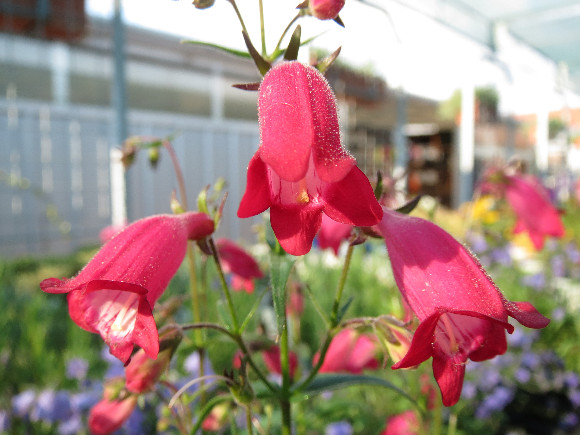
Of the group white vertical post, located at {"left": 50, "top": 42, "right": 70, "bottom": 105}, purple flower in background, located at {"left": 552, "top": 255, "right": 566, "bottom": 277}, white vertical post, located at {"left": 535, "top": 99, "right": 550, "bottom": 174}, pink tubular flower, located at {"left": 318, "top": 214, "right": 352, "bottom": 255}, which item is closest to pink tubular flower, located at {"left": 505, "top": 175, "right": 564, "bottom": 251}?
pink tubular flower, located at {"left": 318, "top": 214, "right": 352, "bottom": 255}

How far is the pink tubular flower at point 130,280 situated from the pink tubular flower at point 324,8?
0.17m

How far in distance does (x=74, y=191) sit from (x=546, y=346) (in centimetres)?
323

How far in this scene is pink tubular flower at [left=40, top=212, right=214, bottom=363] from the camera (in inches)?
11.4

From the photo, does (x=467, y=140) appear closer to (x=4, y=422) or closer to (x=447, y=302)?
(x=4, y=422)

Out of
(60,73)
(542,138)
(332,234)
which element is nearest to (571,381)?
(332,234)

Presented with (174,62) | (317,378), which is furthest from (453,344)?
(174,62)

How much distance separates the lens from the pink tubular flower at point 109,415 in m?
0.51

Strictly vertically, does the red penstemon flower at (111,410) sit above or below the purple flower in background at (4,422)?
above

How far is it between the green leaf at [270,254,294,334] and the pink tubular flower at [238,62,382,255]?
56mm

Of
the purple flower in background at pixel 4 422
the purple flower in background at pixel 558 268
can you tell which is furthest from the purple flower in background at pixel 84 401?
the purple flower in background at pixel 558 268

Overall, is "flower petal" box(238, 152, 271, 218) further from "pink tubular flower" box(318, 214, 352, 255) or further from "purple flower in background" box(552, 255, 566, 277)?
"purple flower in background" box(552, 255, 566, 277)

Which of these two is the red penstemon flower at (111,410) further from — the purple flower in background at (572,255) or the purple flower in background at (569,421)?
the purple flower in background at (572,255)

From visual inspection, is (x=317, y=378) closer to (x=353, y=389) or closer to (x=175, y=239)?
(x=175, y=239)

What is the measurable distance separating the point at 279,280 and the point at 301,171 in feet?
0.34
